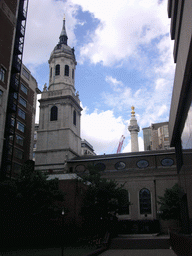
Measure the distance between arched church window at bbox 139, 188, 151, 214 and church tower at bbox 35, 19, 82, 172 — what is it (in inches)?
692

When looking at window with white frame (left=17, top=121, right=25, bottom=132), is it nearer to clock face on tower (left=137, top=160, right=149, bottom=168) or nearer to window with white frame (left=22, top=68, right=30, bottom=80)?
window with white frame (left=22, top=68, right=30, bottom=80)

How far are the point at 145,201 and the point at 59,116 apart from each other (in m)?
26.6

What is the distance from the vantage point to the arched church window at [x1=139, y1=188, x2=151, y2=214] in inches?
2115

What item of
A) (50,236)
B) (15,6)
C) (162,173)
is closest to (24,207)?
(50,236)

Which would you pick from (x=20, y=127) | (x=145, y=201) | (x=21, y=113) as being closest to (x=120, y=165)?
(x=145, y=201)

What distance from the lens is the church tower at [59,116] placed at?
62062 millimetres

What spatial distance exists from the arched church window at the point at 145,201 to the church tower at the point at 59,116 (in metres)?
17.6

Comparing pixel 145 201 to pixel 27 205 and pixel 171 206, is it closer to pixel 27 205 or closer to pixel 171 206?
pixel 171 206

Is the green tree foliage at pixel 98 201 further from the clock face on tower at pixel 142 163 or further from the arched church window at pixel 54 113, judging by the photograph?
the arched church window at pixel 54 113

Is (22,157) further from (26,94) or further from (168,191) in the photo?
(168,191)

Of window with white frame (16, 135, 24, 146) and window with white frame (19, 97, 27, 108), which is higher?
window with white frame (19, 97, 27, 108)

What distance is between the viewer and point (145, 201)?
54188 millimetres

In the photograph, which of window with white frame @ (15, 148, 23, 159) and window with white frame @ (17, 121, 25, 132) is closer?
window with white frame @ (15, 148, 23, 159)

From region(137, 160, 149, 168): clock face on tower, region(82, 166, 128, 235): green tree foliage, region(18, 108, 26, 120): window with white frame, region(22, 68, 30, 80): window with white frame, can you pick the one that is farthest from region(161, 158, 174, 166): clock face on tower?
region(22, 68, 30, 80): window with white frame
